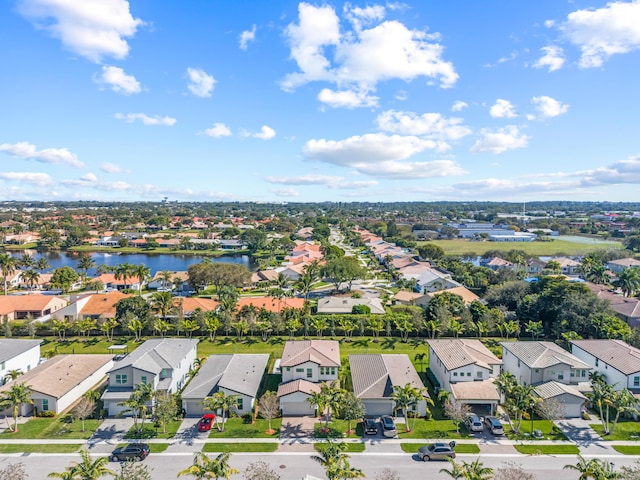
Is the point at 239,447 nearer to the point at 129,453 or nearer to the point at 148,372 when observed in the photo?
the point at 129,453

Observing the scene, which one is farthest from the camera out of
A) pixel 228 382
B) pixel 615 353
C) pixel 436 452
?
pixel 615 353

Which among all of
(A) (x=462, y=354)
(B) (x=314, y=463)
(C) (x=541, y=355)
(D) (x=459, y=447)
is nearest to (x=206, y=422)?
(B) (x=314, y=463)

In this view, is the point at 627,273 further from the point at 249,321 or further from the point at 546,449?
the point at 249,321

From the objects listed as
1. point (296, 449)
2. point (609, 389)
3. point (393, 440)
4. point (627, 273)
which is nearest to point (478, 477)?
point (393, 440)

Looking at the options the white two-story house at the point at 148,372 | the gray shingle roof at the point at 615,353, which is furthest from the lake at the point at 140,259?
the gray shingle roof at the point at 615,353

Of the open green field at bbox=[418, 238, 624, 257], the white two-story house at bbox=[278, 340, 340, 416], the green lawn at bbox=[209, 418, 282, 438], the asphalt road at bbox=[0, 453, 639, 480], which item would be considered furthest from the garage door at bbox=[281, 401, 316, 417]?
the open green field at bbox=[418, 238, 624, 257]

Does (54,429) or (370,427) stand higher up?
(370,427)
